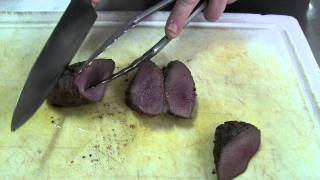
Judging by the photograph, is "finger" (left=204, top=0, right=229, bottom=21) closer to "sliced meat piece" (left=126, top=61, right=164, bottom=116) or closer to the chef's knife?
"sliced meat piece" (left=126, top=61, right=164, bottom=116)

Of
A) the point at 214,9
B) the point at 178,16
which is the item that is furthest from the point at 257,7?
the point at 178,16

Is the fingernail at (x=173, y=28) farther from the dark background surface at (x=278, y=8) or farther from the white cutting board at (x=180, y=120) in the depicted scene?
the dark background surface at (x=278, y=8)

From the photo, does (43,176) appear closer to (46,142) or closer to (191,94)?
(46,142)

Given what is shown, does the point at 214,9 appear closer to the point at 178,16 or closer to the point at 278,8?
the point at 178,16

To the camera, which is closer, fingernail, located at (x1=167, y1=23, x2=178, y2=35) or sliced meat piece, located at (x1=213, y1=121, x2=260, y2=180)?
sliced meat piece, located at (x1=213, y1=121, x2=260, y2=180)

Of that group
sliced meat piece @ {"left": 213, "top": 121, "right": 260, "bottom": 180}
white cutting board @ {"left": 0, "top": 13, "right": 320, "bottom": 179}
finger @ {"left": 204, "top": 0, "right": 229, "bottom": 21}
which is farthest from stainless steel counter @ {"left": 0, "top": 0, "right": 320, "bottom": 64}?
sliced meat piece @ {"left": 213, "top": 121, "right": 260, "bottom": 180}

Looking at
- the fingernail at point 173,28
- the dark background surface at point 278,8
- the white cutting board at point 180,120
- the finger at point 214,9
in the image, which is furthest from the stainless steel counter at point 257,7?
the fingernail at point 173,28

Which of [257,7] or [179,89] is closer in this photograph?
[179,89]
